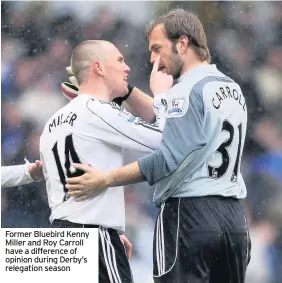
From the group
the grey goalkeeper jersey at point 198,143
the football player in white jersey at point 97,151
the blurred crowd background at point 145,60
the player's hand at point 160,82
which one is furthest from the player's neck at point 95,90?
the blurred crowd background at point 145,60

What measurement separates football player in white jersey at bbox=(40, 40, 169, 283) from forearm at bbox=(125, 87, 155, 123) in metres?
0.20

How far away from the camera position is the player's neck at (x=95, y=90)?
7.52 ft

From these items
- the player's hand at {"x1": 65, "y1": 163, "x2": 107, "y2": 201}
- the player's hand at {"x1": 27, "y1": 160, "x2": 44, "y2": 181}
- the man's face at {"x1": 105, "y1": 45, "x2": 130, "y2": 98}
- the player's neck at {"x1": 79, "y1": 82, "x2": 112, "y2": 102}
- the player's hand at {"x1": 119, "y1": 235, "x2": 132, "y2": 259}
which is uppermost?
the man's face at {"x1": 105, "y1": 45, "x2": 130, "y2": 98}

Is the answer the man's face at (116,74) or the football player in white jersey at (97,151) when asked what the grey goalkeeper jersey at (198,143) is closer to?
the football player in white jersey at (97,151)

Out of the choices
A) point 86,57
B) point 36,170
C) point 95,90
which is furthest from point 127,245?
point 86,57

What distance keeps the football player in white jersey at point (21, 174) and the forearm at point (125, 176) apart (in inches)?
14.6

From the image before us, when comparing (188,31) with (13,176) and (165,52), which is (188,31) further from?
(13,176)

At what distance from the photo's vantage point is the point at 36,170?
245 centimetres

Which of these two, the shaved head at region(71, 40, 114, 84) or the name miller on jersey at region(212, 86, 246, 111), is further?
the shaved head at region(71, 40, 114, 84)

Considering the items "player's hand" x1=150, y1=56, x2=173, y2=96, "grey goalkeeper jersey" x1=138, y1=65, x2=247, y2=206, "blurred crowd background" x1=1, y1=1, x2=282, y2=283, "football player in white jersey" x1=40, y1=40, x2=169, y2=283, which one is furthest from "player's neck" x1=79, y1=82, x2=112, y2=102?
"blurred crowd background" x1=1, y1=1, x2=282, y2=283

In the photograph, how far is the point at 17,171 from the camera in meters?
2.62

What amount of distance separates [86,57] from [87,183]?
434 millimetres

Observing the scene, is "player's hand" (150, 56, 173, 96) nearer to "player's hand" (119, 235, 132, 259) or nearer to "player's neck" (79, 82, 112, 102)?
"player's neck" (79, 82, 112, 102)

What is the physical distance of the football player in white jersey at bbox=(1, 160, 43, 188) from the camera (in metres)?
2.46
